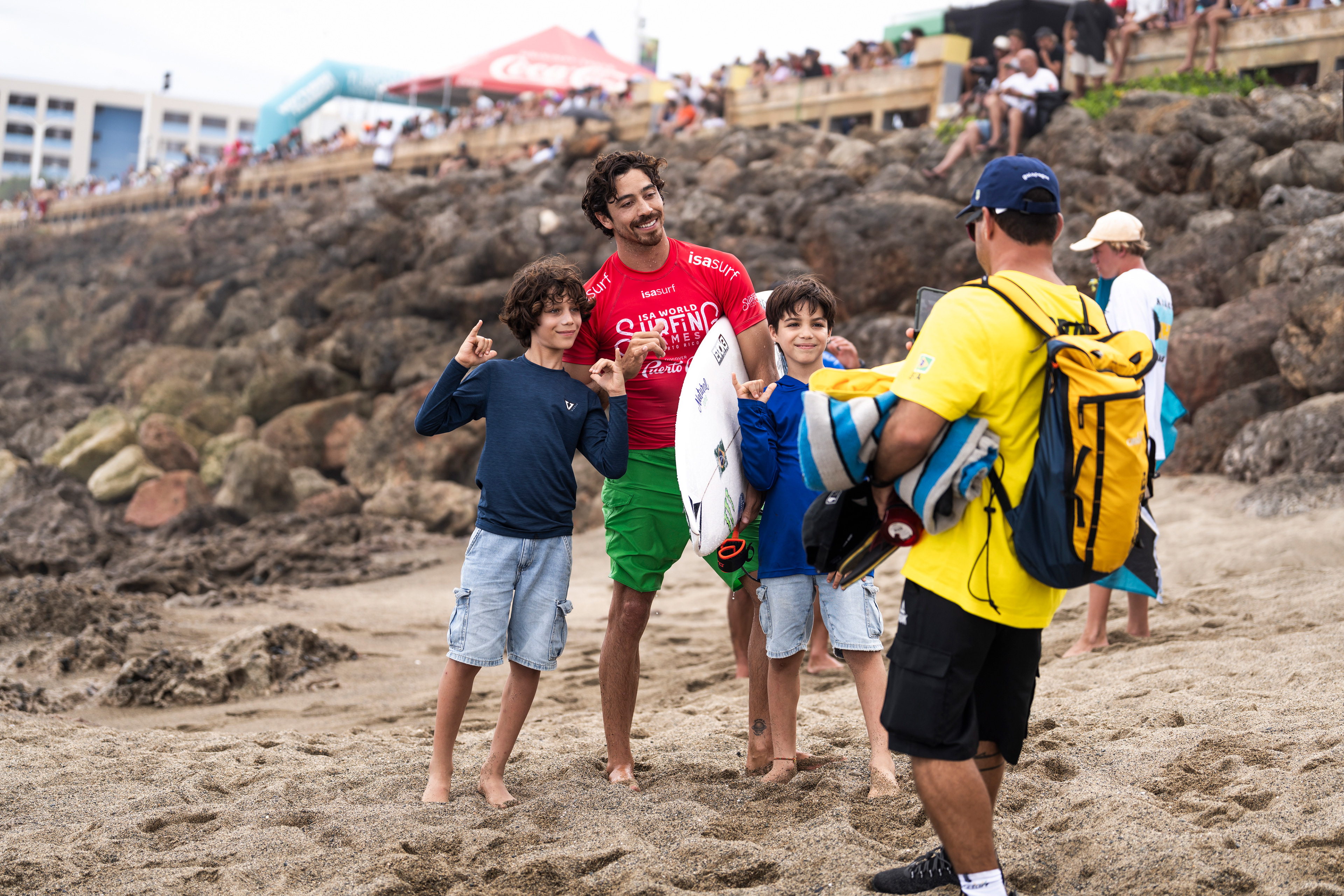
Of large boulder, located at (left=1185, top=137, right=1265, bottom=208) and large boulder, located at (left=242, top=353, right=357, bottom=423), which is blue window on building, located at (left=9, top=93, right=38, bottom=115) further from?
large boulder, located at (left=1185, top=137, right=1265, bottom=208)

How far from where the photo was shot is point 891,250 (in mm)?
12094

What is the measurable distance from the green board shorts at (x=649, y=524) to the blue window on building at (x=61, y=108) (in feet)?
293

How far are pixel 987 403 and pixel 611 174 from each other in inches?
76.1

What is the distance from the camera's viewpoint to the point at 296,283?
67.7ft

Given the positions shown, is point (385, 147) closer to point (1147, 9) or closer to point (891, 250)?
point (891, 250)

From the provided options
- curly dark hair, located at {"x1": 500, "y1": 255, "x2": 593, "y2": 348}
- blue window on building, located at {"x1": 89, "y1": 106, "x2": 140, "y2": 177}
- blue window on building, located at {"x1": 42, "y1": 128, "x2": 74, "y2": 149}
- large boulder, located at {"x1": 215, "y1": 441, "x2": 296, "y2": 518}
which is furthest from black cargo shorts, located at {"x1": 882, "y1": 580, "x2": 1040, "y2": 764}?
blue window on building, located at {"x1": 42, "y1": 128, "x2": 74, "y2": 149}

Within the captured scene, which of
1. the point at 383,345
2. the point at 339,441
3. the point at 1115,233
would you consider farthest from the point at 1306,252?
the point at 339,441

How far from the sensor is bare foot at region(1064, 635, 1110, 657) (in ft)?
15.3

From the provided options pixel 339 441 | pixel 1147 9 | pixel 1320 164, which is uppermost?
pixel 1147 9

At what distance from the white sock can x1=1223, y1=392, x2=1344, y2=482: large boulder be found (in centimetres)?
596

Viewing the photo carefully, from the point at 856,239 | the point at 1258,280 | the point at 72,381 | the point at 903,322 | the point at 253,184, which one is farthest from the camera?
the point at 253,184

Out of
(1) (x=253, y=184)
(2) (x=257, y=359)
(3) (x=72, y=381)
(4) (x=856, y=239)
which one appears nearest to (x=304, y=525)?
(2) (x=257, y=359)

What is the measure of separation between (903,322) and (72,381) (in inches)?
803

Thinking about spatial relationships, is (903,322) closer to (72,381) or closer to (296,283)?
(296,283)
